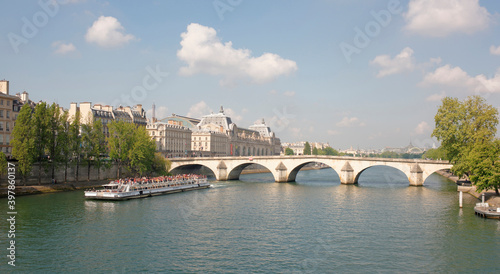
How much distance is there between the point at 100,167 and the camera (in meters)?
82.4

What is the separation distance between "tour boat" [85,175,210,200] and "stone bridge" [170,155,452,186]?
1740 cm

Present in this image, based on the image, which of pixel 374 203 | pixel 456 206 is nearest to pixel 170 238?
pixel 374 203

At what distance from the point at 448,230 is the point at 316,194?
30.3m

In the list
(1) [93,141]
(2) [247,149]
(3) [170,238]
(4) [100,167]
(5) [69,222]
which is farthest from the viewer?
(2) [247,149]

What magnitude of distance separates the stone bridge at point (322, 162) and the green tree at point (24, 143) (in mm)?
44007

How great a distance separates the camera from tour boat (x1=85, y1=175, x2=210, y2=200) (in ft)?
193

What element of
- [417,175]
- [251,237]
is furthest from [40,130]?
[417,175]

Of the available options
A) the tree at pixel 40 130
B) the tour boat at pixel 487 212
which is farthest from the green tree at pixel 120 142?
the tour boat at pixel 487 212

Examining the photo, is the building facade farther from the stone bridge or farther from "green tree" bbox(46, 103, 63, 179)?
"green tree" bbox(46, 103, 63, 179)

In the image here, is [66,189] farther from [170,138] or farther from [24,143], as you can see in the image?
[170,138]

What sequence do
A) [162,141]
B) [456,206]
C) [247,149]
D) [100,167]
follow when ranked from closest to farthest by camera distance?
[456,206] → [100,167] → [162,141] → [247,149]

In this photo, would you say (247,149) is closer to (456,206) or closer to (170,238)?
(456,206)

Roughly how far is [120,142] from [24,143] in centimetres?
2273

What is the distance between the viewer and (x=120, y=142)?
81625mm
